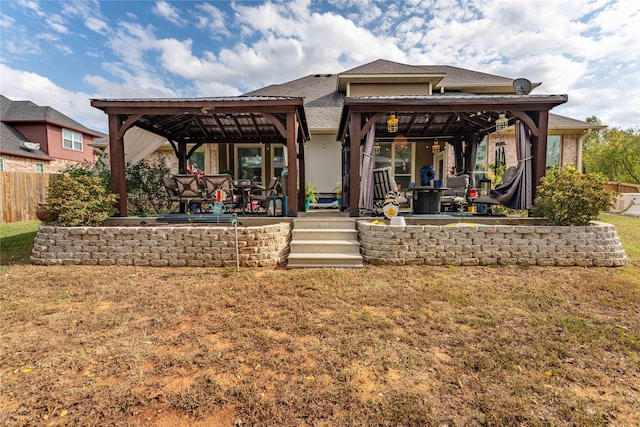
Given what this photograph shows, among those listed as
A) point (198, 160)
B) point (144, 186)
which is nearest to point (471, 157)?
point (144, 186)

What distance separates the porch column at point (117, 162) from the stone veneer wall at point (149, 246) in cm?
111

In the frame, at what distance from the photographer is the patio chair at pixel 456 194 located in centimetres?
771

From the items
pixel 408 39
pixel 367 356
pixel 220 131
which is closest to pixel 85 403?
pixel 367 356

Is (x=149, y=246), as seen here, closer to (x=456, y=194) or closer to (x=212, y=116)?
(x=212, y=116)

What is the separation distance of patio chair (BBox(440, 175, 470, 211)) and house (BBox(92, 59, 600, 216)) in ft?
3.62

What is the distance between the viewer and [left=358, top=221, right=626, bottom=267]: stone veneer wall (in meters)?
4.89

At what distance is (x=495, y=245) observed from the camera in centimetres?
498

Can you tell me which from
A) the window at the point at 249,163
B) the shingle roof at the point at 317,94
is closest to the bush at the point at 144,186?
the window at the point at 249,163

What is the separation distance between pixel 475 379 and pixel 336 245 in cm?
326

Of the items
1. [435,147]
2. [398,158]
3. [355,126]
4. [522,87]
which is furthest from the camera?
[398,158]

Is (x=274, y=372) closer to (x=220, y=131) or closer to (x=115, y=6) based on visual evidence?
(x=220, y=131)

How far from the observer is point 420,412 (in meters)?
1.76

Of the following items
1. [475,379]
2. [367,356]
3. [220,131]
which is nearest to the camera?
[475,379]

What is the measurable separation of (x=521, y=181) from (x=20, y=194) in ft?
47.4
